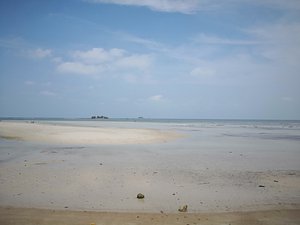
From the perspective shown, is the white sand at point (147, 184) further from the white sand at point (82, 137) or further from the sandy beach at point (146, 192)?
the white sand at point (82, 137)

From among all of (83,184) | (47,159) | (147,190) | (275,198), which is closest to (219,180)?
(275,198)

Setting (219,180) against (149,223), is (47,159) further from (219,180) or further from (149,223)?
(149,223)

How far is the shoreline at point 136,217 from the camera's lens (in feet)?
22.7

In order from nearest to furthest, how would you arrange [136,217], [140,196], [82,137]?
[136,217], [140,196], [82,137]

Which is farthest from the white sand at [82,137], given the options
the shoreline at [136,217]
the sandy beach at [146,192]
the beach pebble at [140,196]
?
the shoreline at [136,217]

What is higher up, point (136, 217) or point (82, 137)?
point (82, 137)

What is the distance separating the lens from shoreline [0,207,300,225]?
6.92 metres

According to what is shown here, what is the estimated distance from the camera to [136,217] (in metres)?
7.36

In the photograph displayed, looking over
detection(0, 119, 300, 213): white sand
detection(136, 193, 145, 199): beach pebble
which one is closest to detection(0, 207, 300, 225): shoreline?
detection(0, 119, 300, 213): white sand

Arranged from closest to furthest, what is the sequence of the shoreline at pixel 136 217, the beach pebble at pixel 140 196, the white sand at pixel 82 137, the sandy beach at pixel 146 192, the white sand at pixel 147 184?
the shoreline at pixel 136 217 → the sandy beach at pixel 146 192 → the white sand at pixel 147 184 → the beach pebble at pixel 140 196 → the white sand at pixel 82 137

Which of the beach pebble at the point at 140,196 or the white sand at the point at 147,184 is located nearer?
the white sand at the point at 147,184

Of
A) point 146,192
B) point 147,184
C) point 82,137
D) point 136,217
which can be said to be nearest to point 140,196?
point 146,192

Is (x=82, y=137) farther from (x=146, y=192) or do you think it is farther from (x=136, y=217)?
(x=136, y=217)

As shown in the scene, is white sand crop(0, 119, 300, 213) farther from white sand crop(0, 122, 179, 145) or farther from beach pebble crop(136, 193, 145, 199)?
white sand crop(0, 122, 179, 145)
